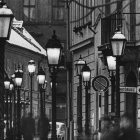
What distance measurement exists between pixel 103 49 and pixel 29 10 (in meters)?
61.7

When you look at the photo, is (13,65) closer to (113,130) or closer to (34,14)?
(34,14)

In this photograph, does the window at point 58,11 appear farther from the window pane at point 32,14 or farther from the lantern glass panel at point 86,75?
the lantern glass panel at point 86,75

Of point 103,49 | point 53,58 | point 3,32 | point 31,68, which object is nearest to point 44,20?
point 31,68

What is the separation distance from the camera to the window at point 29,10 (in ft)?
322

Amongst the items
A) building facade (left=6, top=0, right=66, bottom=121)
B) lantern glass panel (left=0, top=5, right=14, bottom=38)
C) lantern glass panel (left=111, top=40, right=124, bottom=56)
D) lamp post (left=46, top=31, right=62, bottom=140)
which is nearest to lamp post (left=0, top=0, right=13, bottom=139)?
lantern glass panel (left=0, top=5, right=14, bottom=38)

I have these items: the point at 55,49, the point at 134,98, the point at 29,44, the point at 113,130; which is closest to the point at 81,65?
the point at 134,98

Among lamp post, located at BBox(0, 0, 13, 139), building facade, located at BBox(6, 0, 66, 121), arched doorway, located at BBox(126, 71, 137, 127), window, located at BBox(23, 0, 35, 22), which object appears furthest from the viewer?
window, located at BBox(23, 0, 35, 22)

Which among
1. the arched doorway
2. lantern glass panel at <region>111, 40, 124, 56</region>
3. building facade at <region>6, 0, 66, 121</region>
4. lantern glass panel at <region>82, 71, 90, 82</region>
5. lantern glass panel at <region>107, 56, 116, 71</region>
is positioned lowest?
the arched doorway

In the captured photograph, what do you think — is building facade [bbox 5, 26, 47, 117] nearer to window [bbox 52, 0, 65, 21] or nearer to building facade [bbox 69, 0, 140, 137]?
window [bbox 52, 0, 65, 21]

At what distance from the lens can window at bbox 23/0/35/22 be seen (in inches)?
3864

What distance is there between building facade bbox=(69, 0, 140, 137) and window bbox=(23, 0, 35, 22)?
1764 inches

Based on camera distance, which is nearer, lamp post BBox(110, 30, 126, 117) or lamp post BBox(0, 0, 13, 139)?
lamp post BBox(0, 0, 13, 139)

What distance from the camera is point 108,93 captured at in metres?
41.9

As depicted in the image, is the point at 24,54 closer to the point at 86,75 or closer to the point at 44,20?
the point at 44,20
